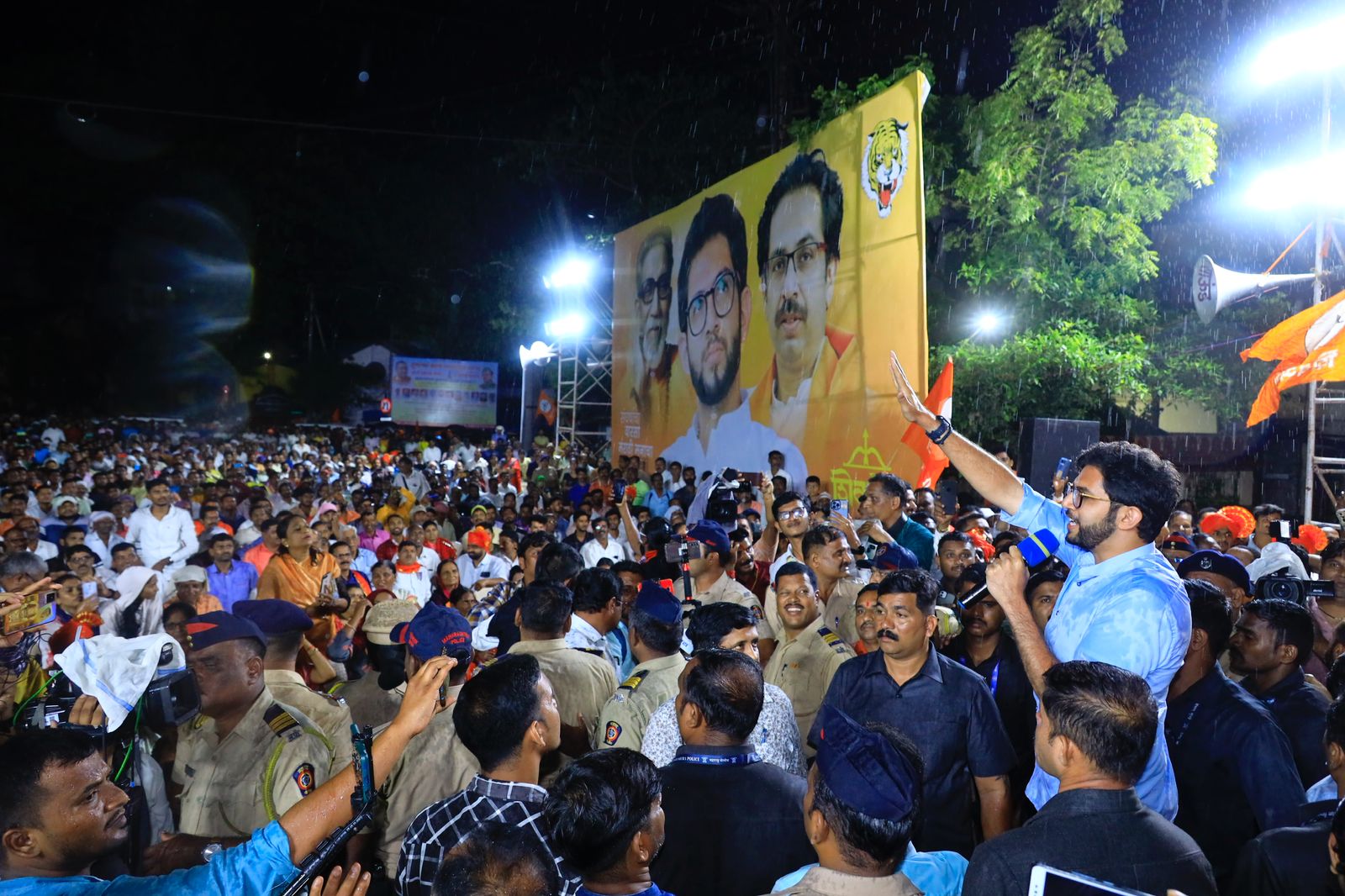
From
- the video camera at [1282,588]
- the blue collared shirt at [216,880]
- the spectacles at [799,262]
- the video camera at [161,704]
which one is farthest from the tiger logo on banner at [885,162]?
the blue collared shirt at [216,880]

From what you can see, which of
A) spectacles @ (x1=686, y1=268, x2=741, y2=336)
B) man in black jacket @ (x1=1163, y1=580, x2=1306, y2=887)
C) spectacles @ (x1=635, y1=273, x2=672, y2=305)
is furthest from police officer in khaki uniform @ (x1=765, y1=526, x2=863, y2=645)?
spectacles @ (x1=635, y1=273, x2=672, y2=305)

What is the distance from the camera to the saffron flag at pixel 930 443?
9570 mm

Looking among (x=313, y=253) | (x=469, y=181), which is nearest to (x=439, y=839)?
(x=469, y=181)

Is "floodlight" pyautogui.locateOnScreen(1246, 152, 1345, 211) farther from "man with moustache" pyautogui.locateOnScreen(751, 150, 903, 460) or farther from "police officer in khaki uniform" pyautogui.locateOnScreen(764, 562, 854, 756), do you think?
"police officer in khaki uniform" pyautogui.locateOnScreen(764, 562, 854, 756)

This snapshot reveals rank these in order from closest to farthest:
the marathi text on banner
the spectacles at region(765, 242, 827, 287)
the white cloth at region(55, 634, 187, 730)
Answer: the white cloth at region(55, 634, 187, 730) < the spectacles at region(765, 242, 827, 287) < the marathi text on banner

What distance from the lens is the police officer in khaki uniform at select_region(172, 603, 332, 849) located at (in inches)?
124

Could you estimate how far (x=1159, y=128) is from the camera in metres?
13.3

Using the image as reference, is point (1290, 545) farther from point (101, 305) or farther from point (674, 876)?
point (101, 305)

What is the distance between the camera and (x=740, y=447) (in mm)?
15766

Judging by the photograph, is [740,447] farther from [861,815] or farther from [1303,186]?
[861,815]

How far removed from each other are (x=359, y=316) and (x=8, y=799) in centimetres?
4574

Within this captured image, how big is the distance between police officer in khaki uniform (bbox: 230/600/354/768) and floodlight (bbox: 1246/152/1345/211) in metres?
10.4

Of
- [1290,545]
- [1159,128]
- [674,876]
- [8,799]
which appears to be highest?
[1159,128]

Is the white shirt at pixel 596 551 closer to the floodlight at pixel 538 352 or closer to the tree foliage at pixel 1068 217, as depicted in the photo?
the tree foliage at pixel 1068 217
